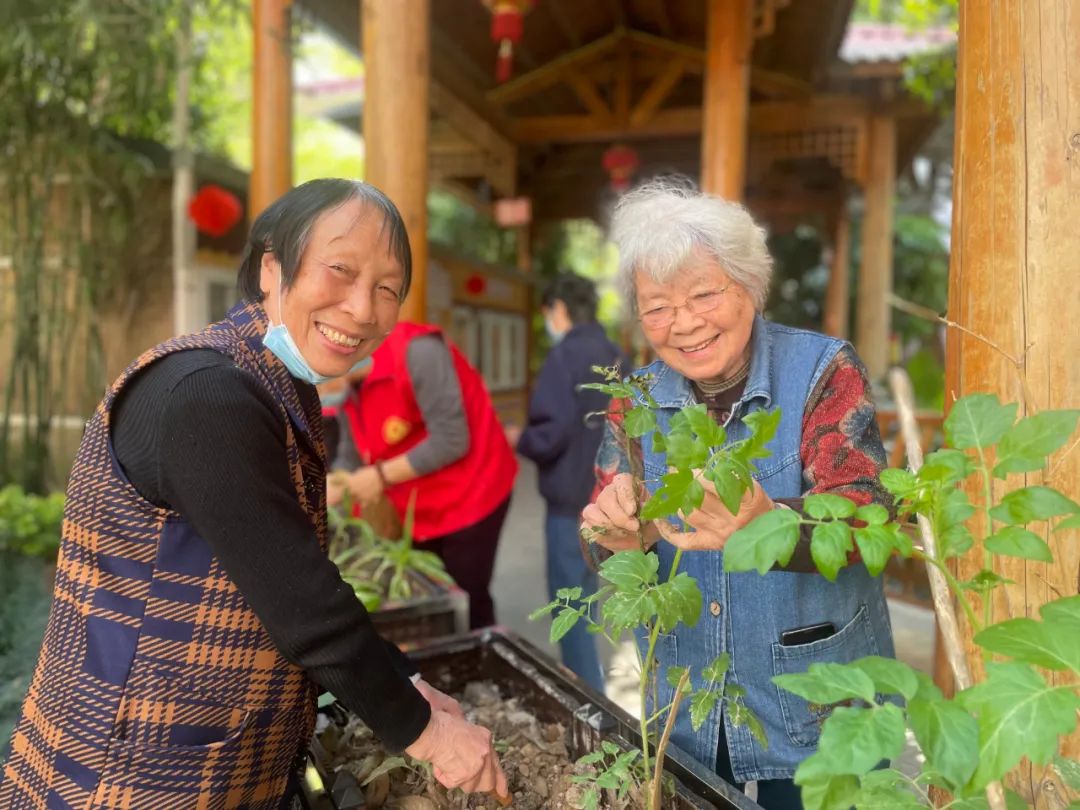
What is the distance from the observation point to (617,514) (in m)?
1.19

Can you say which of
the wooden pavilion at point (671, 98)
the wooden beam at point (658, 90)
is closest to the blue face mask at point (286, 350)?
the wooden pavilion at point (671, 98)

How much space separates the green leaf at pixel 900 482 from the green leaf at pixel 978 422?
5 centimetres

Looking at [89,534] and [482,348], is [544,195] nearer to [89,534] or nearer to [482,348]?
[482,348]

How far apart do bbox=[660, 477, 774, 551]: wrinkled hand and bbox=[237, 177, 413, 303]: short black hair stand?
0.58 meters

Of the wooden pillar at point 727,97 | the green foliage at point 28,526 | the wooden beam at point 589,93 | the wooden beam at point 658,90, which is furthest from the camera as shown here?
the wooden beam at point 589,93

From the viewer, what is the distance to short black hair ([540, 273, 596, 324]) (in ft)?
10.9

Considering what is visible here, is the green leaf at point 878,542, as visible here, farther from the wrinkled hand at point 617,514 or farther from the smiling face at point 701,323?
the smiling face at point 701,323

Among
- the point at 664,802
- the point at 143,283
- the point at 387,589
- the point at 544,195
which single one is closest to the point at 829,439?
the point at 664,802

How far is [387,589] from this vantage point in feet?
8.34

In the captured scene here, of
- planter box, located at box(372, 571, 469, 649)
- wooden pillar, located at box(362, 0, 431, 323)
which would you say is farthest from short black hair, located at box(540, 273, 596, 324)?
planter box, located at box(372, 571, 469, 649)

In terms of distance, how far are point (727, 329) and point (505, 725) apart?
926 mm

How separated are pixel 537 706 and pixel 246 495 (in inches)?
37.9

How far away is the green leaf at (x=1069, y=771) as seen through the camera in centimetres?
80

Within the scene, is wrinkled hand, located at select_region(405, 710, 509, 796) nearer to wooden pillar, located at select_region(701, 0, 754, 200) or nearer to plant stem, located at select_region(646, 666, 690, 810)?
plant stem, located at select_region(646, 666, 690, 810)
